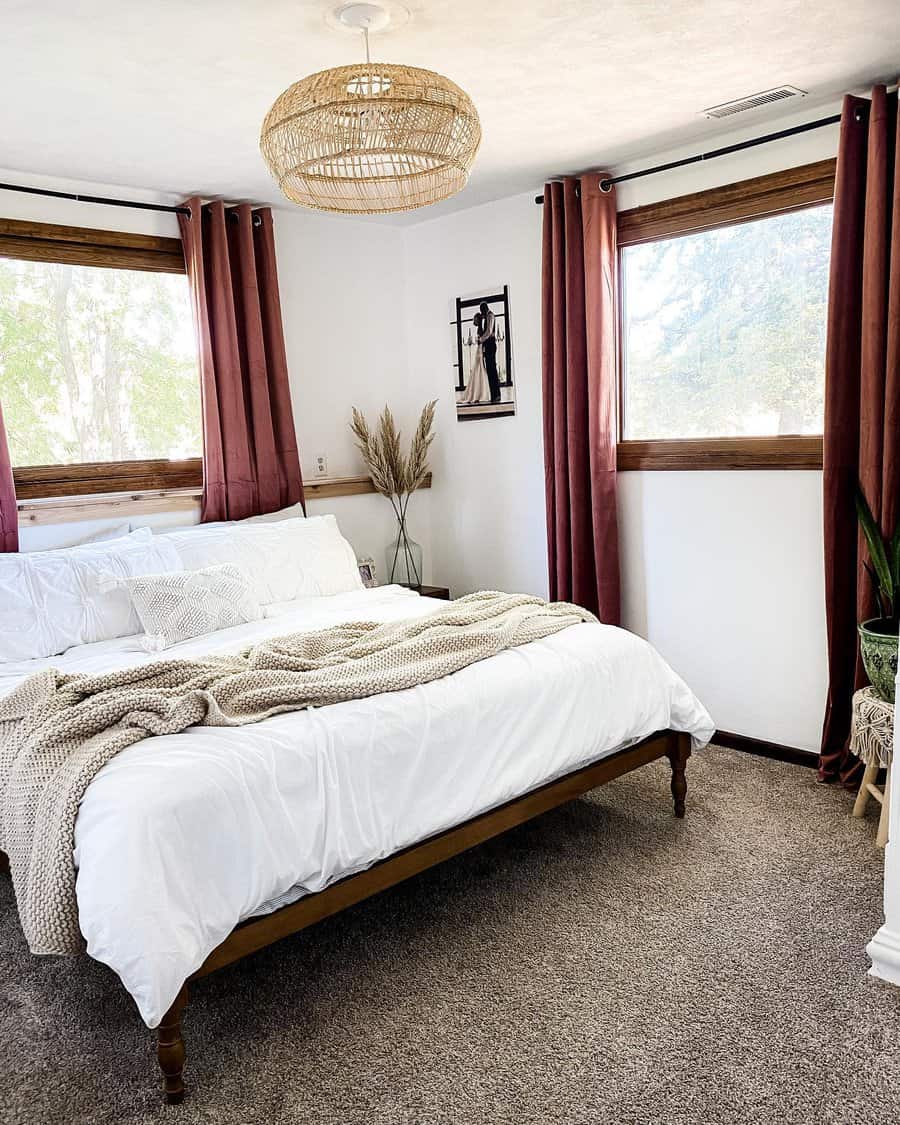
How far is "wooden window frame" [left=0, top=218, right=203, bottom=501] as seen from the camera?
3773 millimetres

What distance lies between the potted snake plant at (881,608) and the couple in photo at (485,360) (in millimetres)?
1994

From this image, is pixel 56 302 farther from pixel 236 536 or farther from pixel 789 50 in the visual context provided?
pixel 789 50

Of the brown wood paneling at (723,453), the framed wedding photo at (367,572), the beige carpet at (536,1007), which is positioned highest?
the brown wood paneling at (723,453)

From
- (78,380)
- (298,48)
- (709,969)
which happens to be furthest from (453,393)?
(709,969)

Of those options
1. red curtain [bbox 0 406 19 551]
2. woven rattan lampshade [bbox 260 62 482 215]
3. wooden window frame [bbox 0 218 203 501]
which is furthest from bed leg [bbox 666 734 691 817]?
red curtain [bbox 0 406 19 551]

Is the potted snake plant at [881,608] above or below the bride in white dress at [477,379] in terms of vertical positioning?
below

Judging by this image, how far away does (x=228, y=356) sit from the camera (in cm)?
419

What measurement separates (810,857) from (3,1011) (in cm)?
234

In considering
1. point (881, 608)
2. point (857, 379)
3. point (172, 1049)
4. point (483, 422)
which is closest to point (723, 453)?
point (857, 379)

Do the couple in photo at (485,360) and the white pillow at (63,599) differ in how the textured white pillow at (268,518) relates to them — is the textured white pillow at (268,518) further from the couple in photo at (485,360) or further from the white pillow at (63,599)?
the couple in photo at (485,360)

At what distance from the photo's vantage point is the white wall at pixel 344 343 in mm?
4648

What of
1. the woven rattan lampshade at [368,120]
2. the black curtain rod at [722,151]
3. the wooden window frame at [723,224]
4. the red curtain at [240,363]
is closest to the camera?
the woven rattan lampshade at [368,120]

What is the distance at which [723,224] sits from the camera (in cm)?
374

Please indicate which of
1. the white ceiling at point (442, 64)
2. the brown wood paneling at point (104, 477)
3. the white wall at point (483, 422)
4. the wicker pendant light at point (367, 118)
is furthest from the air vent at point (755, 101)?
the brown wood paneling at point (104, 477)
